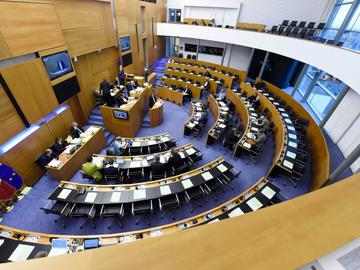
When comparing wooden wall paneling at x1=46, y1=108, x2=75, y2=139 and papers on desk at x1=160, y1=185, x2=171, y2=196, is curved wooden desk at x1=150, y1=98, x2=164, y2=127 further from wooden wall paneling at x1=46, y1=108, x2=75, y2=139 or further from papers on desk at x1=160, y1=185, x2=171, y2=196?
papers on desk at x1=160, y1=185, x2=171, y2=196

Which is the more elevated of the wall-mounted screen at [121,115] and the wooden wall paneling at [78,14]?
the wooden wall paneling at [78,14]

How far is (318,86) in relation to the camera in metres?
11.0

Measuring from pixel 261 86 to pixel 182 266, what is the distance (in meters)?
13.6

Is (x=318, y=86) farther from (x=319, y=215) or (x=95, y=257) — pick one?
(x=95, y=257)

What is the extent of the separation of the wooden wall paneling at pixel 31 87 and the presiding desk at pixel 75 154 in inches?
60.3

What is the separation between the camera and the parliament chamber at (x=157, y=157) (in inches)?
29.0

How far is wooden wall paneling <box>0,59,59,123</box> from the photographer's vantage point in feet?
17.1

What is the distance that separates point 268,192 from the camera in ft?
16.7

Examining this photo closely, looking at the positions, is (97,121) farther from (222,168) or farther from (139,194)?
(222,168)

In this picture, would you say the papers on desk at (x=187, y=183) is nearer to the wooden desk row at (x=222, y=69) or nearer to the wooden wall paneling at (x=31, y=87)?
the wooden wall paneling at (x=31, y=87)

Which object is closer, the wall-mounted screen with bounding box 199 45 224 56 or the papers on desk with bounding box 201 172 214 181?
A: the papers on desk with bounding box 201 172 214 181

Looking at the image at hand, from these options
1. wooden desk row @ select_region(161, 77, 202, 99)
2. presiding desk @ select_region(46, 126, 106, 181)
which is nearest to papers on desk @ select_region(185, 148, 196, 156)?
presiding desk @ select_region(46, 126, 106, 181)

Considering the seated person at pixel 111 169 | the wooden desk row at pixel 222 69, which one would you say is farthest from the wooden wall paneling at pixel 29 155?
the wooden desk row at pixel 222 69

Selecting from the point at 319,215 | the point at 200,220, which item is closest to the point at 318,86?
the point at 200,220
